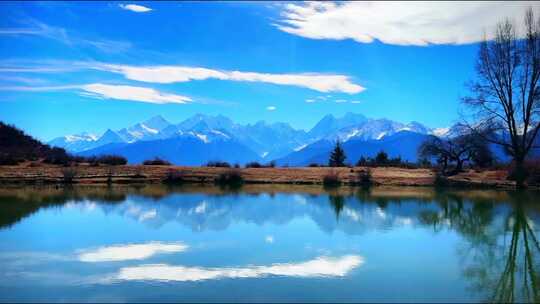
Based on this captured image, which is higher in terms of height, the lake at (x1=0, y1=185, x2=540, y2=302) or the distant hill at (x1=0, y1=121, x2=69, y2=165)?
the distant hill at (x1=0, y1=121, x2=69, y2=165)

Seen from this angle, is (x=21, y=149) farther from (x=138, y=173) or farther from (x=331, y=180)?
(x=331, y=180)

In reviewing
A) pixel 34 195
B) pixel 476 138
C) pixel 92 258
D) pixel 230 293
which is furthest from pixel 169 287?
pixel 476 138

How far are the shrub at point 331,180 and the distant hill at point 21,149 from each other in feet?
77.2

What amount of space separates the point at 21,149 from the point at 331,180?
31.6 meters

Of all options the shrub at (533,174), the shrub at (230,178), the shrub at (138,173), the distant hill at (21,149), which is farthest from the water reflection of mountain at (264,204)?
the distant hill at (21,149)

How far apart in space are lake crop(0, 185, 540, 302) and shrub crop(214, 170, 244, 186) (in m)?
11.5

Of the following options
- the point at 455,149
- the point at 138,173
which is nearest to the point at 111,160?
Result: the point at 138,173

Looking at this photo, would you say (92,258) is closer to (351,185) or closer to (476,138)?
(351,185)

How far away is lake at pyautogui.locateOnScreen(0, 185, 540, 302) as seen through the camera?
1019cm

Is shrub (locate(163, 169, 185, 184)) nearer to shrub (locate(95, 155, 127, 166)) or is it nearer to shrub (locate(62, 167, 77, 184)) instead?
shrub (locate(62, 167, 77, 184))

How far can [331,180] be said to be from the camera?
38.9 metres

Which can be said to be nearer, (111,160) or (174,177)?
(174,177)

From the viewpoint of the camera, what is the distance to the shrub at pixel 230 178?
1535 inches

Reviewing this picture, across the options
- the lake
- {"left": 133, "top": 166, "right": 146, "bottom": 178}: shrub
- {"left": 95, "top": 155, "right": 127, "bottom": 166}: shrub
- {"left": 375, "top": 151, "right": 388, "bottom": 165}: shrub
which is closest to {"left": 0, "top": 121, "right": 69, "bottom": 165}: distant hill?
{"left": 95, "top": 155, "right": 127, "bottom": 166}: shrub
